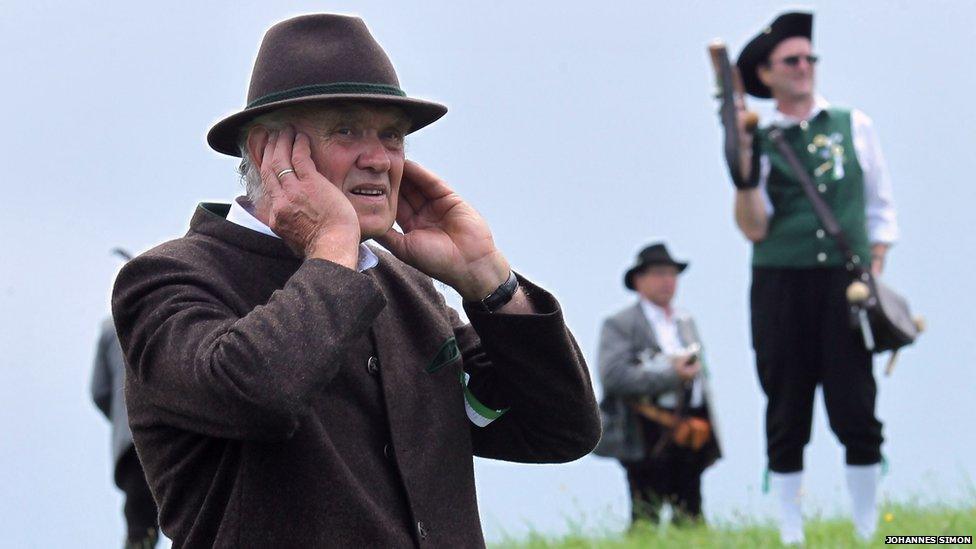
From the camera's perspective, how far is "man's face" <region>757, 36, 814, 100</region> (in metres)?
7.45

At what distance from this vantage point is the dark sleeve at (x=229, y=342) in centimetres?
273

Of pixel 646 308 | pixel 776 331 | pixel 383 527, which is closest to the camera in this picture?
pixel 383 527

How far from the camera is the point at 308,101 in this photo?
305 cm

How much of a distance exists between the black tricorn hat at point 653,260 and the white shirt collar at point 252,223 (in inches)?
277

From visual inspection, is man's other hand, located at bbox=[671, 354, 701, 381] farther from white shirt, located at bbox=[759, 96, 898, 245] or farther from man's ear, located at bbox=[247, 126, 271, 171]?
man's ear, located at bbox=[247, 126, 271, 171]

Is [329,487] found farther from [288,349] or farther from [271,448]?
[288,349]

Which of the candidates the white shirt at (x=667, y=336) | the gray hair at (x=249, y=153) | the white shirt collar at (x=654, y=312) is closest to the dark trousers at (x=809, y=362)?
the white shirt at (x=667, y=336)

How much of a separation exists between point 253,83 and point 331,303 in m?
0.59

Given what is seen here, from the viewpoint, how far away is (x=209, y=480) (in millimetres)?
2959

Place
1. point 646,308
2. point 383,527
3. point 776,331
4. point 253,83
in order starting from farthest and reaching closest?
point 646,308 < point 776,331 < point 253,83 < point 383,527

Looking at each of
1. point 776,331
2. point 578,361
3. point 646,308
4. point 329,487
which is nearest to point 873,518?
point 776,331

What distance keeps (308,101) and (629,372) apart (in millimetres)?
6601

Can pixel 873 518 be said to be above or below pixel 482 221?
below

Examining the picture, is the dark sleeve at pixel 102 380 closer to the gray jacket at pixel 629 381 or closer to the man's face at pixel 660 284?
the gray jacket at pixel 629 381
